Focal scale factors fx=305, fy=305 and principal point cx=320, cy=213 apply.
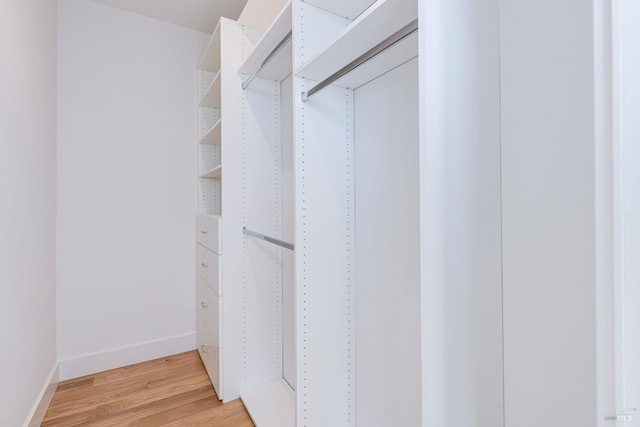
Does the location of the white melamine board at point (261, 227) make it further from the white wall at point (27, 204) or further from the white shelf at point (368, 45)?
the white wall at point (27, 204)

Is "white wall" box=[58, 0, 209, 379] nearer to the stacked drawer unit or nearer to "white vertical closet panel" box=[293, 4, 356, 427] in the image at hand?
the stacked drawer unit

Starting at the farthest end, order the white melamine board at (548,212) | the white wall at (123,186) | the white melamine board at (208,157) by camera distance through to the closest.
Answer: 1. the white melamine board at (208,157)
2. the white wall at (123,186)
3. the white melamine board at (548,212)

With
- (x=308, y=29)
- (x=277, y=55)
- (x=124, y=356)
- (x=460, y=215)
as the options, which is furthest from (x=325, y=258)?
(x=124, y=356)

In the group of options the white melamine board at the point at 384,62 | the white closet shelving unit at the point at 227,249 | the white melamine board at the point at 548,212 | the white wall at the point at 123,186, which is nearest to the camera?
the white melamine board at the point at 548,212

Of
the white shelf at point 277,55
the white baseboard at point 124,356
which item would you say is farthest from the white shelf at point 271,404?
the white shelf at point 277,55

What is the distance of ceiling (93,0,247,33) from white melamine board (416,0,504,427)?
200 centimetres

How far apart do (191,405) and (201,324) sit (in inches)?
23.1

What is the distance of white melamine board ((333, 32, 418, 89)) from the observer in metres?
0.90

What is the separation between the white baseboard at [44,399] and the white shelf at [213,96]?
200cm

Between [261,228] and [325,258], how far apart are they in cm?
81

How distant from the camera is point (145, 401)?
1.78 metres

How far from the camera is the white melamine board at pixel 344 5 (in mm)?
1077

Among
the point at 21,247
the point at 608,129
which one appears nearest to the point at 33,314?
the point at 21,247

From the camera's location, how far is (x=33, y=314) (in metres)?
1.54
